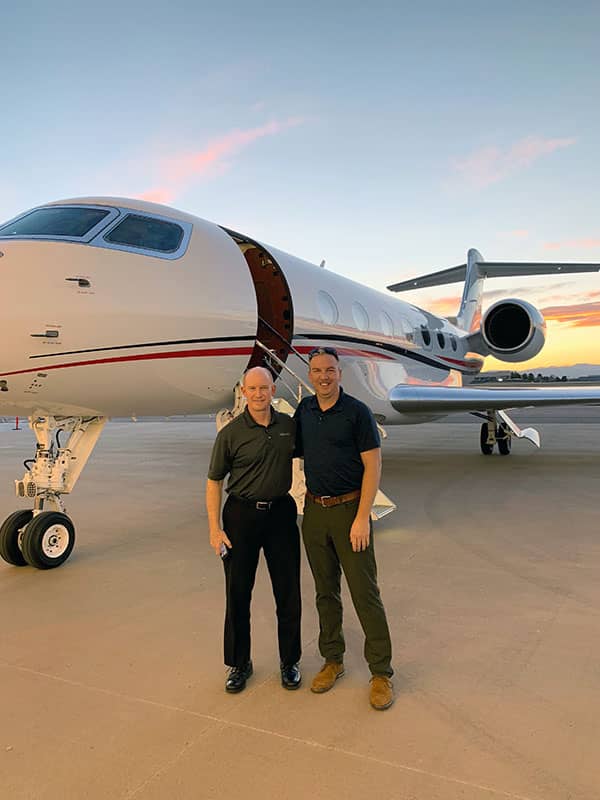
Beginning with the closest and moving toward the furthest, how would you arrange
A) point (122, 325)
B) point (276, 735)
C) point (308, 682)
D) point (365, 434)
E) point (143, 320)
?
point (276, 735), point (365, 434), point (308, 682), point (122, 325), point (143, 320)

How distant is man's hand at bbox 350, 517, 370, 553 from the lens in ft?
10.2

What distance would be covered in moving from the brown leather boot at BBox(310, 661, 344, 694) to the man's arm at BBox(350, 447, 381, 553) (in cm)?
→ 68

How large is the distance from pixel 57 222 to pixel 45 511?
261cm

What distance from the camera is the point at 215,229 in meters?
6.73

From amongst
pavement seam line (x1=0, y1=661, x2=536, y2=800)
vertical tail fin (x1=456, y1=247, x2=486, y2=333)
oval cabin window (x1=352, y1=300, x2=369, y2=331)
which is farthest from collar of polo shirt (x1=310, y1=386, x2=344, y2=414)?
vertical tail fin (x1=456, y1=247, x2=486, y2=333)

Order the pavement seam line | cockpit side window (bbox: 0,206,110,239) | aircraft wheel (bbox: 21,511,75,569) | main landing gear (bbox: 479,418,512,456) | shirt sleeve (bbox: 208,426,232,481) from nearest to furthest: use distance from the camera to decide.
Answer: the pavement seam line < shirt sleeve (bbox: 208,426,232,481) < cockpit side window (bbox: 0,206,110,239) < aircraft wheel (bbox: 21,511,75,569) < main landing gear (bbox: 479,418,512,456)

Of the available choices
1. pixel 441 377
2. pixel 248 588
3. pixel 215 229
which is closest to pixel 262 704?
pixel 248 588

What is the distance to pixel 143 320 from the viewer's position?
5332 mm

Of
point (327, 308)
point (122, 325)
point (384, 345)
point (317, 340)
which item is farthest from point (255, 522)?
point (384, 345)

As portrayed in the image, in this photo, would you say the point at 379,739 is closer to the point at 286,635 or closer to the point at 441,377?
the point at 286,635

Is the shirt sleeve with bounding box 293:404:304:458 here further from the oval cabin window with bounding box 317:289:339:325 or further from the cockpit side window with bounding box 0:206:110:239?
the oval cabin window with bounding box 317:289:339:325

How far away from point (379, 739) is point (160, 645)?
161 centimetres

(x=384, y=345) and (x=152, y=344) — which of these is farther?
(x=384, y=345)

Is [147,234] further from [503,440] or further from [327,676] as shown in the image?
[503,440]
